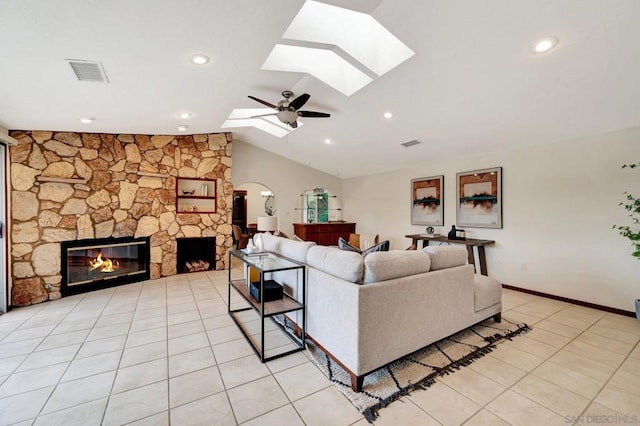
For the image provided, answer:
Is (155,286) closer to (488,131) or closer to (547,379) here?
(547,379)

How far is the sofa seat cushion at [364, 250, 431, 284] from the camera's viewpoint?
206 centimetres

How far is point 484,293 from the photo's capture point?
288cm

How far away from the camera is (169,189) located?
547cm

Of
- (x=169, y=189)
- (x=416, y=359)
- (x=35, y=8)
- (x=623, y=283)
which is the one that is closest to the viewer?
(x=35, y=8)

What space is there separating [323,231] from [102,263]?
4911mm

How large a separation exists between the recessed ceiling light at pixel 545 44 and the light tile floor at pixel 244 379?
2731mm

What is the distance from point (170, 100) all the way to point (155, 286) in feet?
10.4

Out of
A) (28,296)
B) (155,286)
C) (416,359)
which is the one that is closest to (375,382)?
(416,359)

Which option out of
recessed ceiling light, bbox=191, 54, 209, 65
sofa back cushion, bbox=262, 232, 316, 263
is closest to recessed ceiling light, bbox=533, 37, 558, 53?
sofa back cushion, bbox=262, 232, 316, 263

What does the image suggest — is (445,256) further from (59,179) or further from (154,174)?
(59,179)

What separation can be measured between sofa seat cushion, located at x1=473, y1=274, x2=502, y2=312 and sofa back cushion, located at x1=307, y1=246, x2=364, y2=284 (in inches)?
61.2

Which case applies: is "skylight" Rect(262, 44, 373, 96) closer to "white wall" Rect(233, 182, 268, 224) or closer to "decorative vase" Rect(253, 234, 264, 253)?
"decorative vase" Rect(253, 234, 264, 253)

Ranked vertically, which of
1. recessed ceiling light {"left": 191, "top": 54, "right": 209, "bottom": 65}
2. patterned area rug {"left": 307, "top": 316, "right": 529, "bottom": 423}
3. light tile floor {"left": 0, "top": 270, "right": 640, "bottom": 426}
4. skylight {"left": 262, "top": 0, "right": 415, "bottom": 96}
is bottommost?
light tile floor {"left": 0, "top": 270, "right": 640, "bottom": 426}

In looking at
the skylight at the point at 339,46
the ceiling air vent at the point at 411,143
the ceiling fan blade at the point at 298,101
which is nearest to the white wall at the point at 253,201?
the ceiling air vent at the point at 411,143
